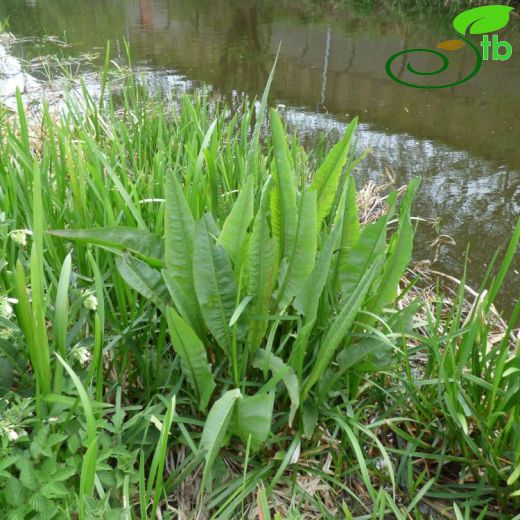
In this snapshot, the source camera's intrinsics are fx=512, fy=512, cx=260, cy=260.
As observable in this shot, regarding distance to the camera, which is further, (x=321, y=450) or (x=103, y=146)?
(x=103, y=146)

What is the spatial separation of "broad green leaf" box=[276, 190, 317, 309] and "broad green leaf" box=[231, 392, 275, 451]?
201 millimetres

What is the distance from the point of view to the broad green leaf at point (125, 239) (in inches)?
33.8

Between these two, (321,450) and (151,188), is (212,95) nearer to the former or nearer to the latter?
(151,188)

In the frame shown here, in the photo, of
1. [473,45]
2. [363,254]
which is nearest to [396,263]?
[363,254]

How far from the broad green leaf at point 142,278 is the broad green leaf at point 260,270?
17cm

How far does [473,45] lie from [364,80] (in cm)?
131

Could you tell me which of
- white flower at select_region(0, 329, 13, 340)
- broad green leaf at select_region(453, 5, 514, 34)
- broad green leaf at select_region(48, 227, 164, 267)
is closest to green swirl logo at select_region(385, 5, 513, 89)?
broad green leaf at select_region(453, 5, 514, 34)

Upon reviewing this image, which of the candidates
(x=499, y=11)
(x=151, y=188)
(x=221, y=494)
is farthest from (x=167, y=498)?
(x=499, y=11)

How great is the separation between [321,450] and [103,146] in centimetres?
130

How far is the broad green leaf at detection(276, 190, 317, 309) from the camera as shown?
34.0 inches

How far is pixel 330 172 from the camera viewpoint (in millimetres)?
1011

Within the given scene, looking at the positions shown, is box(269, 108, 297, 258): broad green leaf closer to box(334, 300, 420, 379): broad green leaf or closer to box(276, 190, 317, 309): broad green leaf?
box(276, 190, 317, 309): broad green leaf

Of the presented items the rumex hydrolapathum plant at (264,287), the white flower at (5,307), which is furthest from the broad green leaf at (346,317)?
the white flower at (5,307)

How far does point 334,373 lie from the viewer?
917mm
